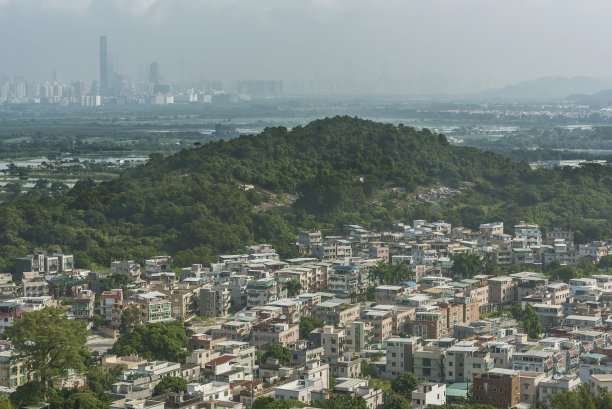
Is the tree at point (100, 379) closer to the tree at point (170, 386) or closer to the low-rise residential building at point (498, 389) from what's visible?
Answer: the tree at point (170, 386)

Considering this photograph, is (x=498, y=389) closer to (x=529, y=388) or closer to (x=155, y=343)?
(x=529, y=388)

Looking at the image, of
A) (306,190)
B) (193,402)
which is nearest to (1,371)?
(193,402)

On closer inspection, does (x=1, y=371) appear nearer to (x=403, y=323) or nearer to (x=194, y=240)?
(x=403, y=323)

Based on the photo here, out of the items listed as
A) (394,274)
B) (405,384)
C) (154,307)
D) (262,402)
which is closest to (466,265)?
(394,274)

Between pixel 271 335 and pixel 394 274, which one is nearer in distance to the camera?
pixel 271 335

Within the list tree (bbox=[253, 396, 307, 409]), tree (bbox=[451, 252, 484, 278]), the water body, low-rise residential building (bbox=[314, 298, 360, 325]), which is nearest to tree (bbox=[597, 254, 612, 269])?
tree (bbox=[451, 252, 484, 278])

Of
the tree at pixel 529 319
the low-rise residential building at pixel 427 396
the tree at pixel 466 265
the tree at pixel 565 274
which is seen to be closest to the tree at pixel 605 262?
the tree at pixel 565 274

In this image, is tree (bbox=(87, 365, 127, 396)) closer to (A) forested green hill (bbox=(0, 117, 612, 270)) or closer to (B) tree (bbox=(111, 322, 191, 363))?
(B) tree (bbox=(111, 322, 191, 363))
